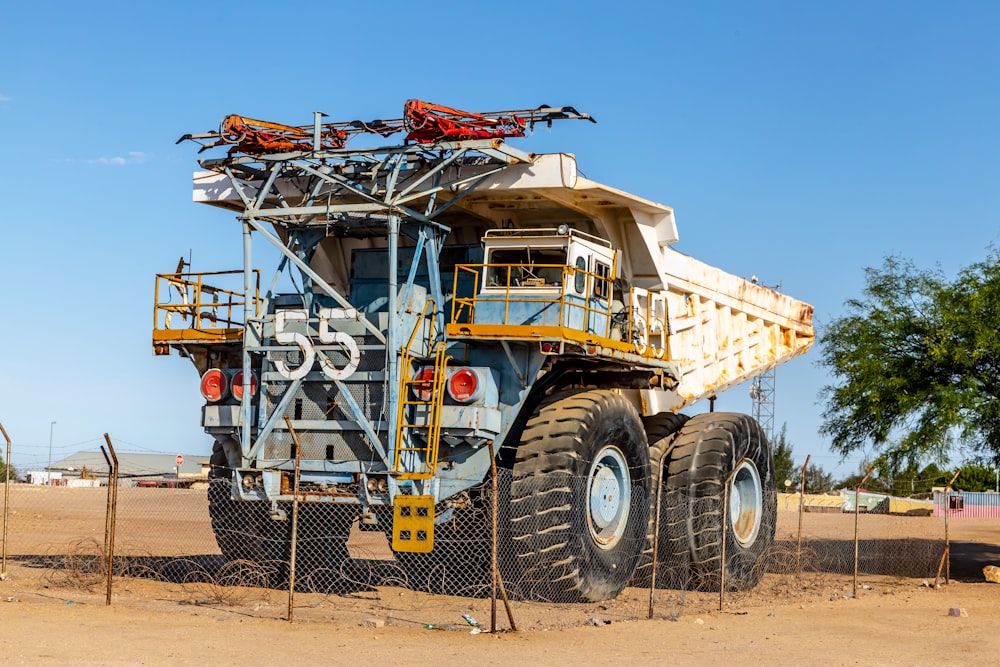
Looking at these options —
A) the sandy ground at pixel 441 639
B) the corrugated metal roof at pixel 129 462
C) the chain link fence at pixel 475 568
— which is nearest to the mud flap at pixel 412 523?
the chain link fence at pixel 475 568

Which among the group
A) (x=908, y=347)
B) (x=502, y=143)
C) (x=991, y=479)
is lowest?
(x=991, y=479)

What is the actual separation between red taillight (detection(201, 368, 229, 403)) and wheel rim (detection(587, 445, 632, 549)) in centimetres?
446

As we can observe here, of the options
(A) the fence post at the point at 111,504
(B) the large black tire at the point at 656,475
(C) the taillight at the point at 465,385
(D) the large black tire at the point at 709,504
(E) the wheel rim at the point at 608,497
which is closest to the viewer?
(A) the fence post at the point at 111,504

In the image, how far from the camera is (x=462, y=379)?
13.7m

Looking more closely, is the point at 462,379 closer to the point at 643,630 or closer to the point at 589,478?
the point at 589,478

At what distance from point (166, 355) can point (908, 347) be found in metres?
11.1

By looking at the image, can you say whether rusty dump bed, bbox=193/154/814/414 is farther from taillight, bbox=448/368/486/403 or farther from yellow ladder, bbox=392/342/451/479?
taillight, bbox=448/368/486/403

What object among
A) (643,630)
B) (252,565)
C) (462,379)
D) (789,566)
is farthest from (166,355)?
(789,566)

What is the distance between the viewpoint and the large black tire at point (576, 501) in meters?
13.5

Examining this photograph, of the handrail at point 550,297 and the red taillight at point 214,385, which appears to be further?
the red taillight at point 214,385

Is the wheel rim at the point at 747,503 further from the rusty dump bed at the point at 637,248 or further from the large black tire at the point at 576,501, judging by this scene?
the large black tire at the point at 576,501

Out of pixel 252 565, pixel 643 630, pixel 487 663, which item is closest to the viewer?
pixel 487 663

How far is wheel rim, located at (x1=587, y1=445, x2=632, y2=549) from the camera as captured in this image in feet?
47.8

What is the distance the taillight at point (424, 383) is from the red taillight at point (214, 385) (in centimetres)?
247
